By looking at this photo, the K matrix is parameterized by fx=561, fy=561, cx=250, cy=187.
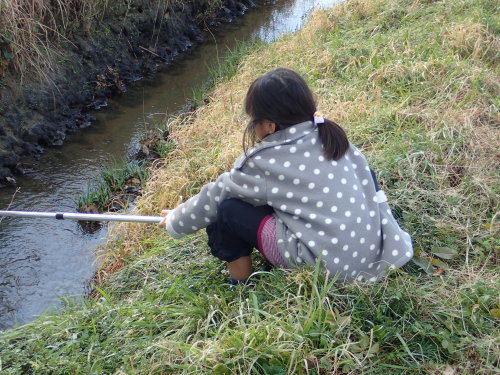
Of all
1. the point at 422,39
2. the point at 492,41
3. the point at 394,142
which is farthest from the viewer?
the point at 422,39

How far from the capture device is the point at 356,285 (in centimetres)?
256

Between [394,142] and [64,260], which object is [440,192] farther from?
[64,260]

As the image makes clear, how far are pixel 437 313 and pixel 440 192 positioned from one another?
3.50ft

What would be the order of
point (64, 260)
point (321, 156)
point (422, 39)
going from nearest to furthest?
point (321, 156)
point (64, 260)
point (422, 39)

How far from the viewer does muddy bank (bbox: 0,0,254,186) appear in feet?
19.2

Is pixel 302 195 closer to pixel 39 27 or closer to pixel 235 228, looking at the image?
pixel 235 228

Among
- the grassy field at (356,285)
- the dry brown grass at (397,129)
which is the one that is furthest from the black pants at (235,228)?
the dry brown grass at (397,129)

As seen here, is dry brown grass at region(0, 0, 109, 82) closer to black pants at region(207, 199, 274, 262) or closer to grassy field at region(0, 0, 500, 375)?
grassy field at region(0, 0, 500, 375)

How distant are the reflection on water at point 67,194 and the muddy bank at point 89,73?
0.18 meters

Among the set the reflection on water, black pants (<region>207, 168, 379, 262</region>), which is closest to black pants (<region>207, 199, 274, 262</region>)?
black pants (<region>207, 168, 379, 262</region>)

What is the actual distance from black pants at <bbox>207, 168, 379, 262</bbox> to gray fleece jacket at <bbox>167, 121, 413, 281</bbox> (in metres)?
0.05

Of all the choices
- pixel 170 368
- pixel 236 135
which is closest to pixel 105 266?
pixel 236 135

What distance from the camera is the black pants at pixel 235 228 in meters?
2.62

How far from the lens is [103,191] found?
5.20 metres
